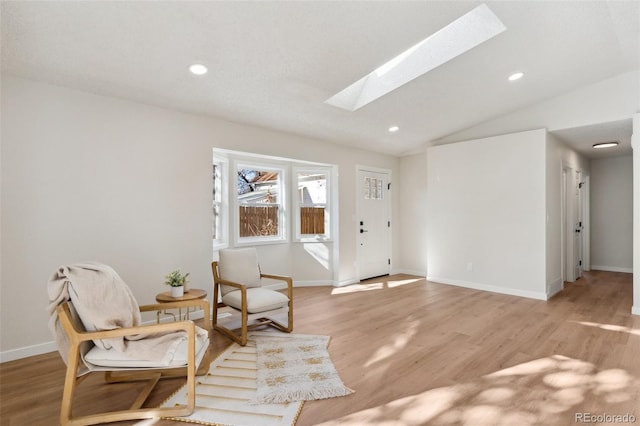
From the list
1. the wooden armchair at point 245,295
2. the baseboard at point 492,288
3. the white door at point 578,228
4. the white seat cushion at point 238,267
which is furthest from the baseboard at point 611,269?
the white seat cushion at point 238,267

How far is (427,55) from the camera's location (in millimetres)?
3707

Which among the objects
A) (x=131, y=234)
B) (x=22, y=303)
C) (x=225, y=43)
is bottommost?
(x=22, y=303)

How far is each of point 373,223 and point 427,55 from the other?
337 centimetres

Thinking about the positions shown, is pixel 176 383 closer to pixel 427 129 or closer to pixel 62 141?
pixel 62 141

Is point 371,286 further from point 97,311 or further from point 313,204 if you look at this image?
point 97,311

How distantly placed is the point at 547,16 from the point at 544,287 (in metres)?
3.53

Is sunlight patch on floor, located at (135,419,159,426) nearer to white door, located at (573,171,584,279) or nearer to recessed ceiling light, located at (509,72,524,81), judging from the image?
recessed ceiling light, located at (509,72,524,81)

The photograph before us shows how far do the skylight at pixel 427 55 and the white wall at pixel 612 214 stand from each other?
5838mm

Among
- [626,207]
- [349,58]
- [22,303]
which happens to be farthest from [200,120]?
[626,207]

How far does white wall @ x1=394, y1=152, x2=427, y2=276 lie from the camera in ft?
21.8

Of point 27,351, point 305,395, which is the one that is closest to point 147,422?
point 305,395

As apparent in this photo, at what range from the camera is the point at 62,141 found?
124 inches

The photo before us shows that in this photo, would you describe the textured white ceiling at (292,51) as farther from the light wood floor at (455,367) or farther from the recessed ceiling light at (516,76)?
the light wood floor at (455,367)

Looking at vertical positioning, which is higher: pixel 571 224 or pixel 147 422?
pixel 571 224
